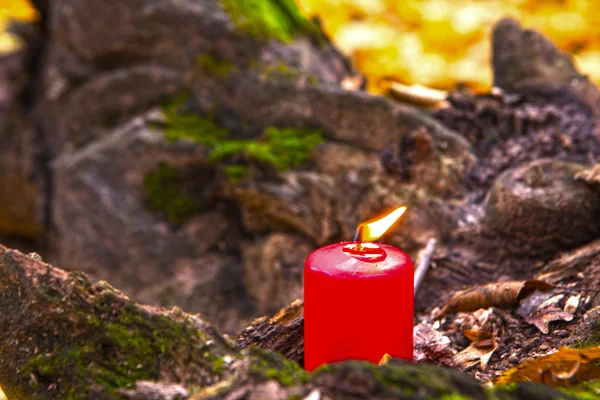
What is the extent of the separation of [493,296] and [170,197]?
63.0 inches

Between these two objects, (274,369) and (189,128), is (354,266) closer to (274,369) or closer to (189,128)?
(274,369)

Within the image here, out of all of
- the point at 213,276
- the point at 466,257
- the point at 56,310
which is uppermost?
the point at 56,310

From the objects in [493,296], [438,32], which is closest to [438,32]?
[438,32]

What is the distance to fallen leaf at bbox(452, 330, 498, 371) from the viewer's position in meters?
1.10

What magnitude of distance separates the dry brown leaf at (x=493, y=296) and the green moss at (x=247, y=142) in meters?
0.99

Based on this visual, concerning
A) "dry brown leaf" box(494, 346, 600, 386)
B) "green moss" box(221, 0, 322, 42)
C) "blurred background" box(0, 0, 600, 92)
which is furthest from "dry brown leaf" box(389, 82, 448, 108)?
"dry brown leaf" box(494, 346, 600, 386)

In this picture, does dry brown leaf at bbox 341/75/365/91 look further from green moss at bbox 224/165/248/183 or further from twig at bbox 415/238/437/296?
twig at bbox 415/238/437/296

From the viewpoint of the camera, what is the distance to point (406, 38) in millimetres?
4098

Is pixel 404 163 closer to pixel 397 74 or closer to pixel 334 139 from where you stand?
pixel 334 139

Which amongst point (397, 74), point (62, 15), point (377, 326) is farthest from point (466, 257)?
point (397, 74)

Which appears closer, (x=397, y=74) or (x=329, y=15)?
(x=397, y=74)

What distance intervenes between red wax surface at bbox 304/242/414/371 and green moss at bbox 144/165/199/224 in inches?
62.3

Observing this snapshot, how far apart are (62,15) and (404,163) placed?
5.81 feet

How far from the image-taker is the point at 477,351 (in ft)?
3.76
